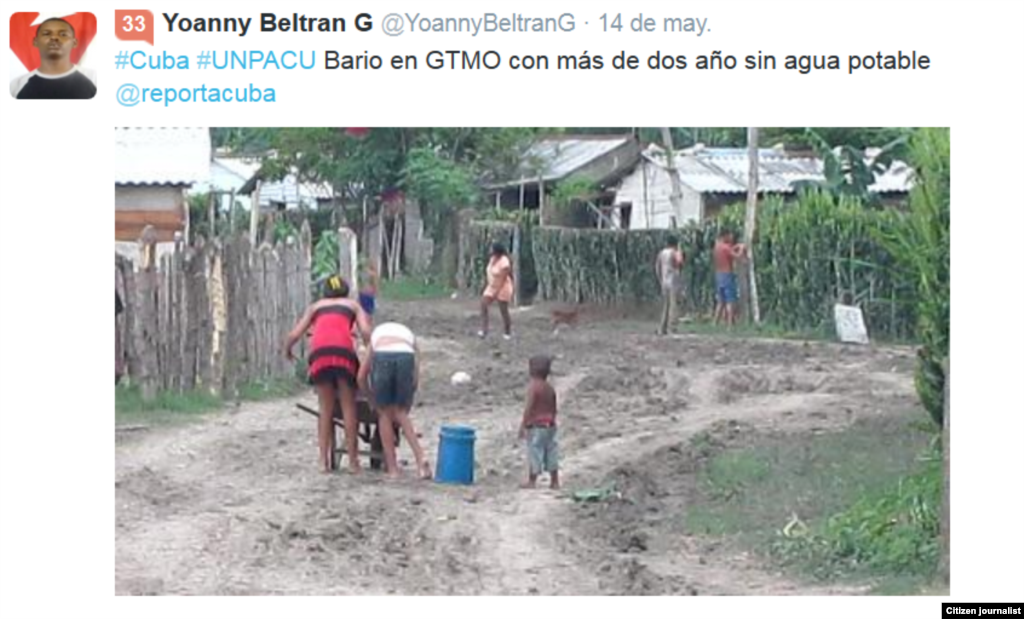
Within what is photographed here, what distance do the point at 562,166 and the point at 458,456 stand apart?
48.0 inches

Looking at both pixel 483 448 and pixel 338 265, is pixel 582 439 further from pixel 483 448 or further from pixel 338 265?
pixel 338 265

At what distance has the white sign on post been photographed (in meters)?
7.43

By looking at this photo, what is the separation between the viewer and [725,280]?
7.80m

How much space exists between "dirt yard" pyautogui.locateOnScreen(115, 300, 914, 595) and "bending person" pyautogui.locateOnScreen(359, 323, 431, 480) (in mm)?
78

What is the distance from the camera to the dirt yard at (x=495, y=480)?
641 centimetres

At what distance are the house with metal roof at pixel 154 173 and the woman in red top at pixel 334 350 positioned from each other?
690mm

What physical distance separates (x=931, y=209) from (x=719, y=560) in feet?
4.82

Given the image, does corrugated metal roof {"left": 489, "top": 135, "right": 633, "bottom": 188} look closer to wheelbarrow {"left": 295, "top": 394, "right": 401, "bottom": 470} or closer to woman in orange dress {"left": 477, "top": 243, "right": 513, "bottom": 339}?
woman in orange dress {"left": 477, "top": 243, "right": 513, "bottom": 339}

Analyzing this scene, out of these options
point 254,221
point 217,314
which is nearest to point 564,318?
point 254,221
